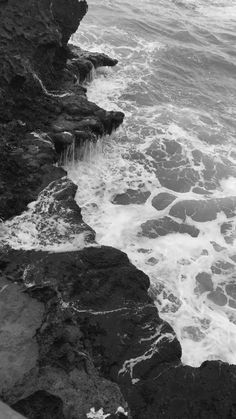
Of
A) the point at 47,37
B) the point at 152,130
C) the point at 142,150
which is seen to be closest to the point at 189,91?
the point at 152,130

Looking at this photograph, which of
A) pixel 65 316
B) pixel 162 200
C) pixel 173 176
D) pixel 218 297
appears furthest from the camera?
pixel 173 176

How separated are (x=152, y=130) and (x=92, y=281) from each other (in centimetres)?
721

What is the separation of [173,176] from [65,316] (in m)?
6.29

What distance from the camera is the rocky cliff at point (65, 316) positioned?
498 centimetres

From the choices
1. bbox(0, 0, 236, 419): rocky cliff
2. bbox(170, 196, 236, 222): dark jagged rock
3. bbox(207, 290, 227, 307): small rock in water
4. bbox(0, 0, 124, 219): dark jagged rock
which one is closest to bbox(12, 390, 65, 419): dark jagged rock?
bbox(0, 0, 236, 419): rocky cliff

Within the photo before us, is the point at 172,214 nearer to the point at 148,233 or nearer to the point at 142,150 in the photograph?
the point at 148,233

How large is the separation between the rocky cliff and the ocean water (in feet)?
4.38

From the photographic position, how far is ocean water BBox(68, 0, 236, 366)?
26.3 ft

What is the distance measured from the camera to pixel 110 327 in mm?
6016

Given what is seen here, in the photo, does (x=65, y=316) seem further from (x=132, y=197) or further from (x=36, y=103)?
(x=36, y=103)

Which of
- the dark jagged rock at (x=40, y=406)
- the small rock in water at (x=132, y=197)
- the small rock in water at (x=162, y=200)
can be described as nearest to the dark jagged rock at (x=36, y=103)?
the small rock in water at (x=132, y=197)

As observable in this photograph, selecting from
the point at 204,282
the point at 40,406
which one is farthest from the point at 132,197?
the point at 40,406

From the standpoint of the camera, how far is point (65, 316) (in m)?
5.73

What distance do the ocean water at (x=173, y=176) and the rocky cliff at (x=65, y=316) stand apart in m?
1.34
